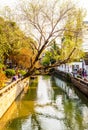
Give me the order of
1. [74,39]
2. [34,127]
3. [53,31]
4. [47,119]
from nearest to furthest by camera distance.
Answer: [34,127] < [47,119] < [53,31] < [74,39]

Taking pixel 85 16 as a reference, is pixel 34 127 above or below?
below

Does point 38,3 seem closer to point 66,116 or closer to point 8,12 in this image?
point 8,12

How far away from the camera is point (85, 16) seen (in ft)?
106

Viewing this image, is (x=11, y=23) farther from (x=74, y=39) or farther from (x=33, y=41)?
(x=74, y=39)

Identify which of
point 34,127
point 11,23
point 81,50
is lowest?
point 34,127

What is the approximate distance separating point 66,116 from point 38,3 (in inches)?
470

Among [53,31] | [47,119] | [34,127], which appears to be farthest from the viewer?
[53,31]

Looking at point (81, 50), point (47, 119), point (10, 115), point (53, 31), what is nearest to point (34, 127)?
point (47, 119)

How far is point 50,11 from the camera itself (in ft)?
99.8

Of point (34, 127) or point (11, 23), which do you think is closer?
point (34, 127)

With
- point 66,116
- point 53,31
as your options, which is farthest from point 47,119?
point 53,31

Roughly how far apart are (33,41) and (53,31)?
83.3 inches

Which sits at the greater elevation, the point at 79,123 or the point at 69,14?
the point at 69,14

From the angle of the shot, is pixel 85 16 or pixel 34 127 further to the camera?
pixel 85 16
